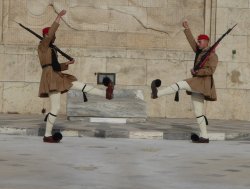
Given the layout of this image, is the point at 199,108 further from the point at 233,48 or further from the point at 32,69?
the point at 32,69

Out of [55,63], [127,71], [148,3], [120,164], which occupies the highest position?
[148,3]

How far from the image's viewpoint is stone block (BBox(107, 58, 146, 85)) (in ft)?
49.1

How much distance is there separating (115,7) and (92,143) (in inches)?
264

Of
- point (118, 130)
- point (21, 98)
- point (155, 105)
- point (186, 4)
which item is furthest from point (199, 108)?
point (186, 4)

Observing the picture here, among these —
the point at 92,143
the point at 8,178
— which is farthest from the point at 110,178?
the point at 92,143

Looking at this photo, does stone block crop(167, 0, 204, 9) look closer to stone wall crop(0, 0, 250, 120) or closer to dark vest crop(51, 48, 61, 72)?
stone wall crop(0, 0, 250, 120)

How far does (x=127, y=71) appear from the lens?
590 inches

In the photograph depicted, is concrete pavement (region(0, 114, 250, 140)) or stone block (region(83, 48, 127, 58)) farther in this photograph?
stone block (region(83, 48, 127, 58))

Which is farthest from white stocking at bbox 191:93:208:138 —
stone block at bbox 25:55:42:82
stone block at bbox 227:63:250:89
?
stone block at bbox 25:55:42:82

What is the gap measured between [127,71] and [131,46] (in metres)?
0.76

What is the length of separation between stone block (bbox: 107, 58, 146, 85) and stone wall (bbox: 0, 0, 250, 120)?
1.0 inches

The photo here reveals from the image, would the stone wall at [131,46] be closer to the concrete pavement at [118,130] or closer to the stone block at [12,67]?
the stone block at [12,67]

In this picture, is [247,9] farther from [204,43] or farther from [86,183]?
[86,183]

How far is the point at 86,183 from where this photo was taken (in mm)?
5551
